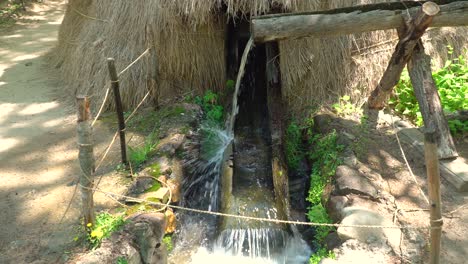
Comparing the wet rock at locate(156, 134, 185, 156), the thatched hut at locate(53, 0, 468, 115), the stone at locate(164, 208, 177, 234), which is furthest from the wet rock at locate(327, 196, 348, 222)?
the thatched hut at locate(53, 0, 468, 115)

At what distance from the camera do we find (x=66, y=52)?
25.2 feet

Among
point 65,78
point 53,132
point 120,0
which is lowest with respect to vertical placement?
point 53,132

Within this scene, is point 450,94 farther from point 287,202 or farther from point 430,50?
Answer: point 287,202

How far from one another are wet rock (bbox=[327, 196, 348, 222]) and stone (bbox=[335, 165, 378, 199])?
84 millimetres

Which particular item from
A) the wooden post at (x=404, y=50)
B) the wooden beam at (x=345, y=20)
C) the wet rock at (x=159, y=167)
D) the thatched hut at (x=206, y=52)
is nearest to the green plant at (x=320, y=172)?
the wooden post at (x=404, y=50)

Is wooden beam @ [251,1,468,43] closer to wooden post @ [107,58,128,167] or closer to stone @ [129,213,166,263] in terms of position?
wooden post @ [107,58,128,167]

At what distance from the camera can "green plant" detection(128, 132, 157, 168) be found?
4.65 meters

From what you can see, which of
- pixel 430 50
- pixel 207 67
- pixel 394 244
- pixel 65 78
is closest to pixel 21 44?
pixel 65 78

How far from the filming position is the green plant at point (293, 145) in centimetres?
533

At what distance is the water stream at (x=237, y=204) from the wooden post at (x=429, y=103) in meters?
1.82

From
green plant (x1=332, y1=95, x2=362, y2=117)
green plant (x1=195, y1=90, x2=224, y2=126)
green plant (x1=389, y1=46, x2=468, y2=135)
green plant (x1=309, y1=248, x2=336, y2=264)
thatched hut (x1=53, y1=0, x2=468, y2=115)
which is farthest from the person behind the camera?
green plant (x1=195, y1=90, x2=224, y2=126)

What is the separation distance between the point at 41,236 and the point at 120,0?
384cm

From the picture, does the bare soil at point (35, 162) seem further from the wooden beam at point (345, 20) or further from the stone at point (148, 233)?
the wooden beam at point (345, 20)

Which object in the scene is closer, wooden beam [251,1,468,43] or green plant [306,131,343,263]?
green plant [306,131,343,263]
